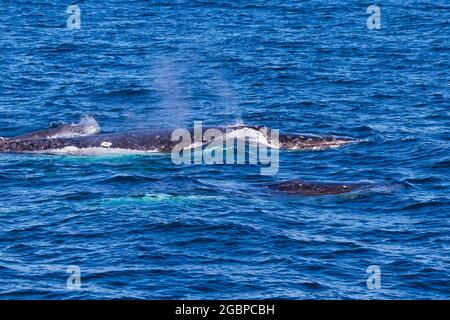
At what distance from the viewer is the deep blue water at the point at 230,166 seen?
28031 millimetres

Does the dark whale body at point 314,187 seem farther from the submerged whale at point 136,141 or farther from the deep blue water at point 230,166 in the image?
the submerged whale at point 136,141

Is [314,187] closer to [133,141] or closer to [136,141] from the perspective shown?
[136,141]

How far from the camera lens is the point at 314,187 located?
35.7 m

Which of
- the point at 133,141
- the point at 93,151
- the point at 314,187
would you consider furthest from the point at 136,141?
the point at 314,187

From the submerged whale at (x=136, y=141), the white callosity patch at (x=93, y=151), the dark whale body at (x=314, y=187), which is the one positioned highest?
the submerged whale at (x=136, y=141)

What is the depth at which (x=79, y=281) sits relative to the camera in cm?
2711

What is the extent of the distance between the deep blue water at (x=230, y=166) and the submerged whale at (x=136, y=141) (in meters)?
0.91

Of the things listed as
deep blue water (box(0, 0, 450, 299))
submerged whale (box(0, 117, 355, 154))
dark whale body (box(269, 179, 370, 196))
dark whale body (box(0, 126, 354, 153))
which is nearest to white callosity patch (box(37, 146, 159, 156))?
submerged whale (box(0, 117, 355, 154))

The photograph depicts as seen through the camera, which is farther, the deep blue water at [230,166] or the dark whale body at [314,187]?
the dark whale body at [314,187]

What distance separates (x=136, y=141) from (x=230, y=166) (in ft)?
15.1

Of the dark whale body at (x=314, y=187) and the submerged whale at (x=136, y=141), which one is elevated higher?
the submerged whale at (x=136, y=141)

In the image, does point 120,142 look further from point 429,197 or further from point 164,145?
point 429,197

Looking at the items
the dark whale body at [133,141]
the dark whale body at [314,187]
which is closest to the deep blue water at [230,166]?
the dark whale body at [314,187]

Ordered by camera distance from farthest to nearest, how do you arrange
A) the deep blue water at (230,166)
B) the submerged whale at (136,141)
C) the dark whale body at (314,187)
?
the submerged whale at (136,141) < the dark whale body at (314,187) < the deep blue water at (230,166)
